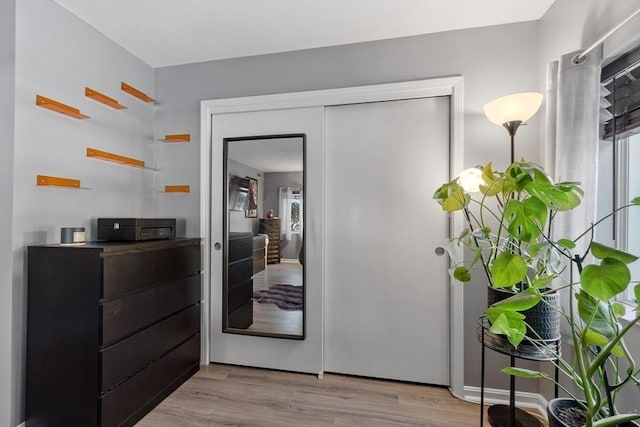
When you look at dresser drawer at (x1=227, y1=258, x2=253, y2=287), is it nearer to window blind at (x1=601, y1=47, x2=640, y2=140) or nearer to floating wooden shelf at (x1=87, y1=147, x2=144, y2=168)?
floating wooden shelf at (x1=87, y1=147, x2=144, y2=168)

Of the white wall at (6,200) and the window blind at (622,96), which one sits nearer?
the window blind at (622,96)

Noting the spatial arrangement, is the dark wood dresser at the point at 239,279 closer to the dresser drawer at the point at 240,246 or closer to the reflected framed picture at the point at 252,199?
the dresser drawer at the point at 240,246

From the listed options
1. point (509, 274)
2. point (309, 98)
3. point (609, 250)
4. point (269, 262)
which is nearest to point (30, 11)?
point (309, 98)

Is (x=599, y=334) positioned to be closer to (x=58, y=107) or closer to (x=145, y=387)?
(x=145, y=387)

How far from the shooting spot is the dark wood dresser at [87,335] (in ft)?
4.94

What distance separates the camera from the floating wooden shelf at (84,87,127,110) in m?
1.91

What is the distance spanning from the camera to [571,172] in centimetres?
138

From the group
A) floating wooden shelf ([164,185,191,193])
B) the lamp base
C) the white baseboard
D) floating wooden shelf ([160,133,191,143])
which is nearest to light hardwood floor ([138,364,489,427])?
the white baseboard

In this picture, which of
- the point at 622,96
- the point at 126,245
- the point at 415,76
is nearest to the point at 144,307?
the point at 126,245

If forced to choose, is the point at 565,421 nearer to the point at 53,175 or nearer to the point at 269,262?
the point at 269,262

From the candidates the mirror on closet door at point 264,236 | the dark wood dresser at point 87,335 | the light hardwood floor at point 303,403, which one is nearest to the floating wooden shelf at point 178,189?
the mirror on closet door at point 264,236

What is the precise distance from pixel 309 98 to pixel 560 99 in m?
1.47

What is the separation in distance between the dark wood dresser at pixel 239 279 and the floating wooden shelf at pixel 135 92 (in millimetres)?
1228

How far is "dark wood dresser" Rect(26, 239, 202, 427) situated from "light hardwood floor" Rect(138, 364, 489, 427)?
0.28 metres
